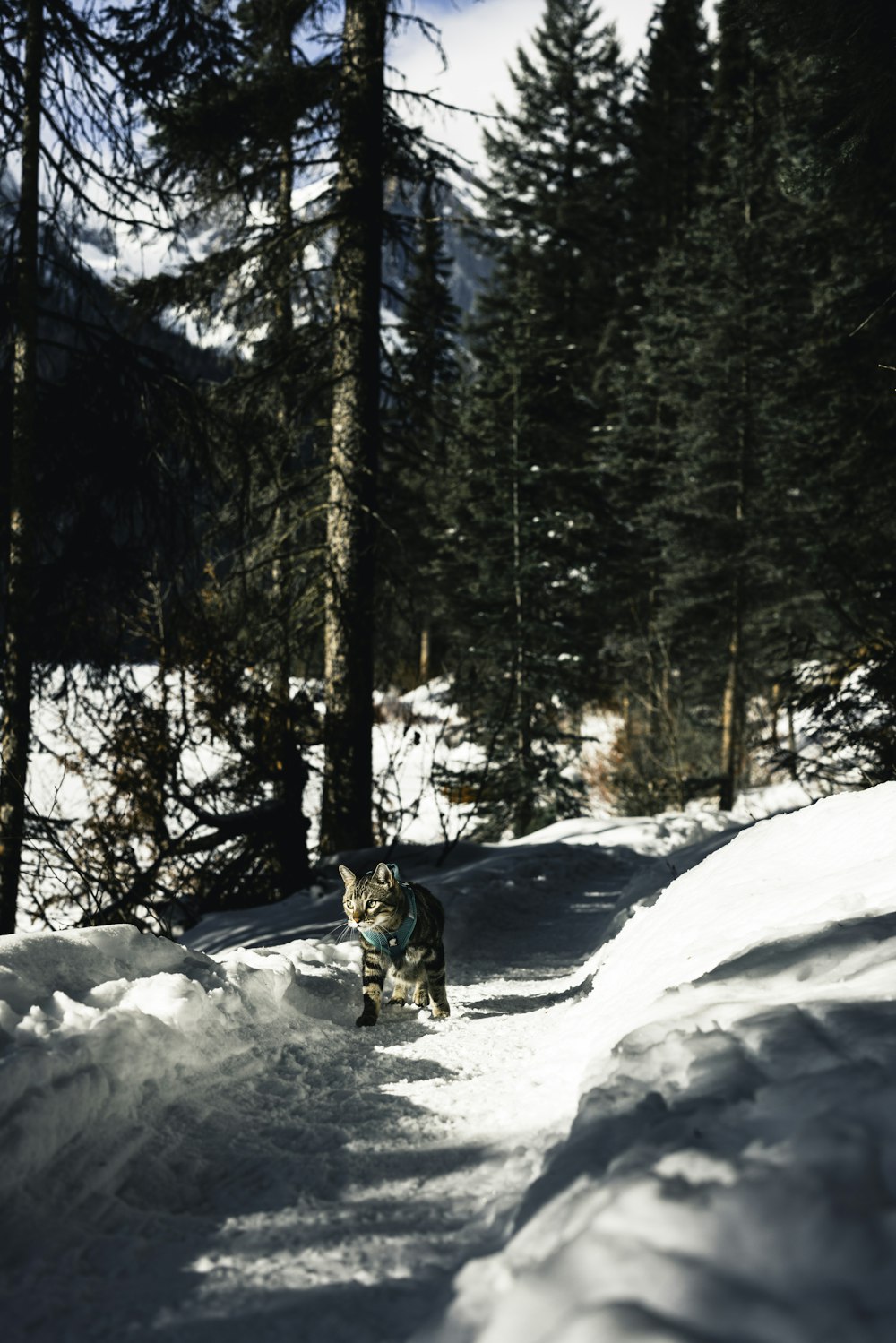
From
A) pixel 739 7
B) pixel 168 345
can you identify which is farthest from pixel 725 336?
pixel 739 7

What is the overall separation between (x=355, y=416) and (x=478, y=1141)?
8.15 m

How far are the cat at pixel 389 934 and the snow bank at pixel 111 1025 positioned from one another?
0.40 meters

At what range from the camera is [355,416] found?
32.0 feet

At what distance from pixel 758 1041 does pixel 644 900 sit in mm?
4574

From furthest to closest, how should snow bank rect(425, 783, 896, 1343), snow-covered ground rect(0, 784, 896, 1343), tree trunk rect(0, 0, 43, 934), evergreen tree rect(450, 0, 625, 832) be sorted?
evergreen tree rect(450, 0, 625, 832)
tree trunk rect(0, 0, 43, 934)
snow-covered ground rect(0, 784, 896, 1343)
snow bank rect(425, 783, 896, 1343)

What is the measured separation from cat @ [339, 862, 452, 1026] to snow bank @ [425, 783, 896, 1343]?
1.60m

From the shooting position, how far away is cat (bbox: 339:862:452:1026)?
4.71m

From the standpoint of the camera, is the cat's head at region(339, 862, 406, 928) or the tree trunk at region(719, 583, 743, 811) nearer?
the cat's head at region(339, 862, 406, 928)

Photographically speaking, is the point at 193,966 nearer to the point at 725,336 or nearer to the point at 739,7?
the point at 739,7

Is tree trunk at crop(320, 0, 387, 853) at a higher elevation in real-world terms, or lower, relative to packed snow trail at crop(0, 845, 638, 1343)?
higher

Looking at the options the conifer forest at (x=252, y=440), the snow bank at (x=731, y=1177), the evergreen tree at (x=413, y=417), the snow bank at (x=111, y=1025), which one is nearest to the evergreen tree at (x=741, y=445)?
the conifer forest at (x=252, y=440)

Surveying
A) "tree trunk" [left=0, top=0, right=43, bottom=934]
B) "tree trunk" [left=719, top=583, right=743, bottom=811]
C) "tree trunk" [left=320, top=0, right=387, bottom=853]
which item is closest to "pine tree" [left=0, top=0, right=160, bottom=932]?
"tree trunk" [left=0, top=0, right=43, bottom=934]

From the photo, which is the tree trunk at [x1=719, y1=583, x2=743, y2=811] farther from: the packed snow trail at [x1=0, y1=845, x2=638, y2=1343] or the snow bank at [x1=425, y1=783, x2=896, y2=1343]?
the snow bank at [x1=425, y1=783, x2=896, y2=1343]

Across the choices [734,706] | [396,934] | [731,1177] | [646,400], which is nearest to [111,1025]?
[396,934]
